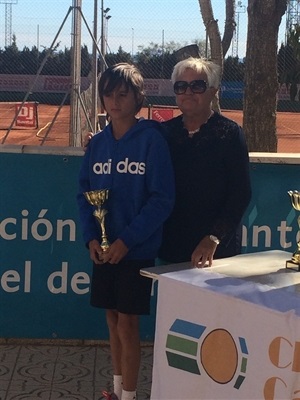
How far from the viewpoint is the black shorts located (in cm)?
371

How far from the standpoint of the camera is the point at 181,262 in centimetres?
374

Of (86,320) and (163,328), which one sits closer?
(163,328)

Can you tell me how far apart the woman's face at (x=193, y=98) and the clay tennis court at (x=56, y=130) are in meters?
13.8

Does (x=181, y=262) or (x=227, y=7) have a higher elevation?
(x=227, y=7)

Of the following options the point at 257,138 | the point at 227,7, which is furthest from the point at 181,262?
the point at 227,7

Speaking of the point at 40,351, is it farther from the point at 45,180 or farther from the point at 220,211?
the point at 220,211

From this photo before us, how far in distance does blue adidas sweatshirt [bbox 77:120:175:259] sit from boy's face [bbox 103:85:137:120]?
9cm

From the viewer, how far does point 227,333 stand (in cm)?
298

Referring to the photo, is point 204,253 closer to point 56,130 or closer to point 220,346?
point 220,346

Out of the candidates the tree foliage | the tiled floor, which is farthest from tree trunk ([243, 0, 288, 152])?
the tiled floor

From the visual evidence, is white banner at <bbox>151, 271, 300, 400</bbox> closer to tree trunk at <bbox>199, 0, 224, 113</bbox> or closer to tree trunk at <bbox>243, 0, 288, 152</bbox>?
tree trunk at <bbox>243, 0, 288, 152</bbox>

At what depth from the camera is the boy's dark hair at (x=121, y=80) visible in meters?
3.63

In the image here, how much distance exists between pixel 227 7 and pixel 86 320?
7.21 meters

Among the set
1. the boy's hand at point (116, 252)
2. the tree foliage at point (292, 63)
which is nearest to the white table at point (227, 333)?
the boy's hand at point (116, 252)
